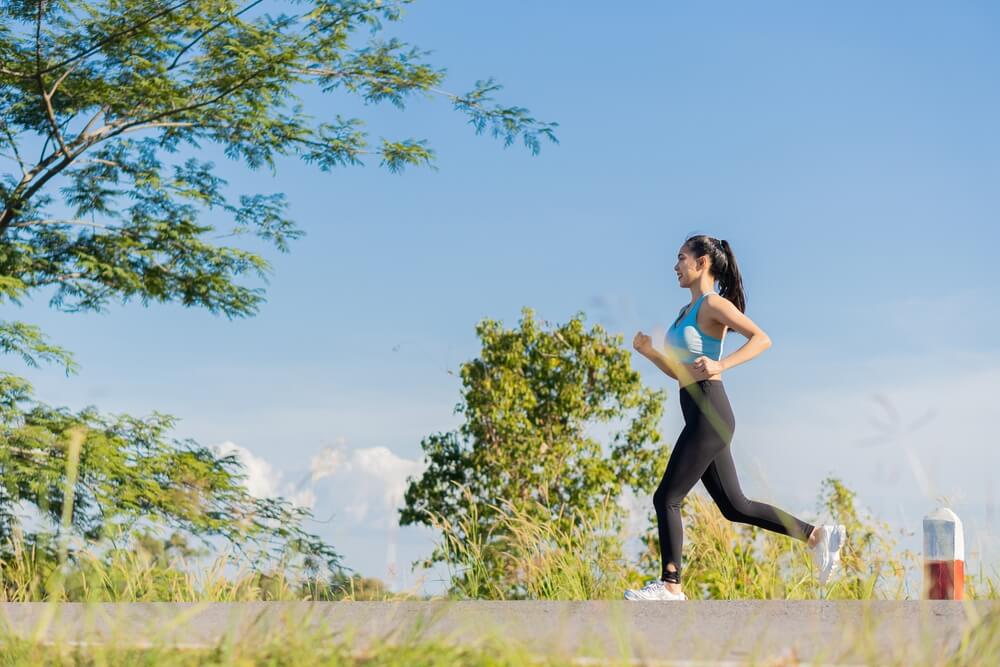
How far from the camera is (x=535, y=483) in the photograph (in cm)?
1797

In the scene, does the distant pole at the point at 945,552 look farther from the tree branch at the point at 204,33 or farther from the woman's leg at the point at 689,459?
the tree branch at the point at 204,33

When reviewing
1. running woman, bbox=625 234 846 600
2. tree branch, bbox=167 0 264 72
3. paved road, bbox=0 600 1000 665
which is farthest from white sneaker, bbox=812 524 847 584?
tree branch, bbox=167 0 264 72

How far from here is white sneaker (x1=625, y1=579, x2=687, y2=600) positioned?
5262 millimetres

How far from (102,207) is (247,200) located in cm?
202

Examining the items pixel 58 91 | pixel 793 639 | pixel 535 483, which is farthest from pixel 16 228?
pixel 793 639

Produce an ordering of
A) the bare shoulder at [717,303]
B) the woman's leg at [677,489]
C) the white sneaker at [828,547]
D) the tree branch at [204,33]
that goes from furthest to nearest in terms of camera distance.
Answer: the tree branch at [204,33] < the white sneaker at [828,547] < the bare shoulder at [717,303] < the woman's leg at [677,489]

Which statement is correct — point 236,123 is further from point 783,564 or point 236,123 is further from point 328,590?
point 783,564

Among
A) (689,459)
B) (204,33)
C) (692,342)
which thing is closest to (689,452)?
(689,459)

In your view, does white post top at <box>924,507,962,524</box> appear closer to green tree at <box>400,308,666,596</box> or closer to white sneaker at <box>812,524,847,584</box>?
white sneaker at <box>812,524,847,584</box>

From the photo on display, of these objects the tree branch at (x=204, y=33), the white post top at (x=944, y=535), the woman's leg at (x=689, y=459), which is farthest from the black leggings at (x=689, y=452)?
the tree branch at (x=204, y=33)

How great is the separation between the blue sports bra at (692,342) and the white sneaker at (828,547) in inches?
45.4

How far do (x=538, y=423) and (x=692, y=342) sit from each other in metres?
13.1

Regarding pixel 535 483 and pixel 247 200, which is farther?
pixel 535 483

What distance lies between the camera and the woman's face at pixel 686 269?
5.74 meters
